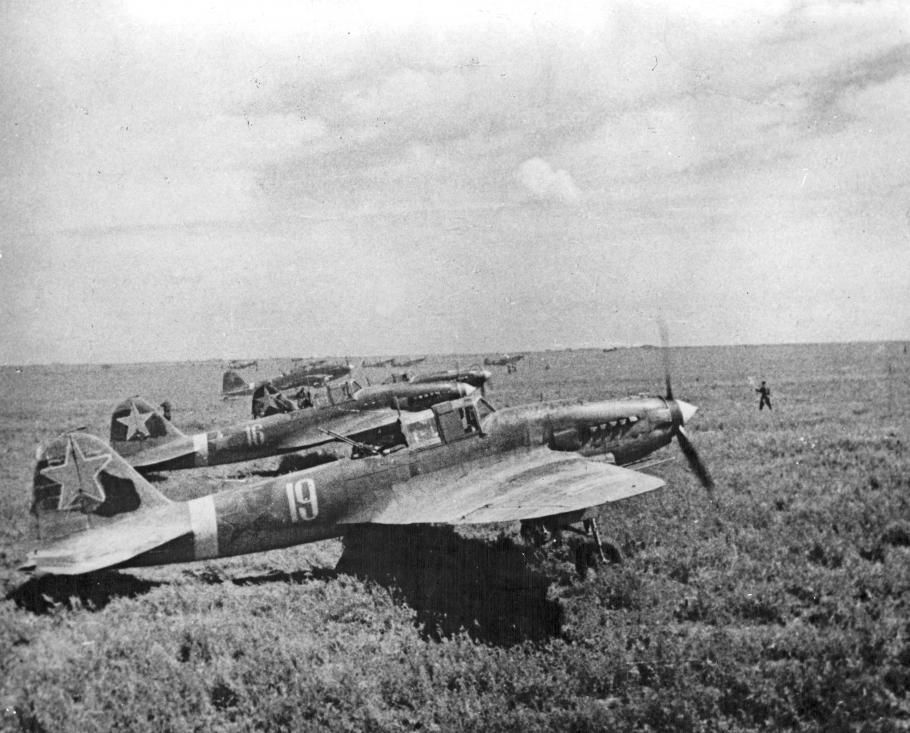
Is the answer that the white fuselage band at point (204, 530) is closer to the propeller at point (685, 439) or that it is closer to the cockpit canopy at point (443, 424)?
the cockpit canopy at point (443, 424)

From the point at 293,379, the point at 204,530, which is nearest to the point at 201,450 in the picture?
the point at 204,530

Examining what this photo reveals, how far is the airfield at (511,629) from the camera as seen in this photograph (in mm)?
4559

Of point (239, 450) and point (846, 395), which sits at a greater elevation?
point (239, 450)

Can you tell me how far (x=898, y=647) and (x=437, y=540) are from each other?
5518mm

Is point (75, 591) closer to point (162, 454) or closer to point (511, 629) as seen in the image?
point (511, 629)

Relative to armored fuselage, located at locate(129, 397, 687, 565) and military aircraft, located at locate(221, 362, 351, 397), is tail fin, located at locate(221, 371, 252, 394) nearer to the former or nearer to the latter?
military aircraft, located at locate(221, 362, 351, 397)

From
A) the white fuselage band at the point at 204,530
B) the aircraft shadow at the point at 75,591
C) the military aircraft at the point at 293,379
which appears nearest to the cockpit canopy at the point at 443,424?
the white fuselage band at the point at 204,530

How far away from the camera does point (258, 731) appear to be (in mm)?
4480

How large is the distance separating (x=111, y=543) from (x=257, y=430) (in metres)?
7.86

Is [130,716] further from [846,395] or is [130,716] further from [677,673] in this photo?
[846,395]

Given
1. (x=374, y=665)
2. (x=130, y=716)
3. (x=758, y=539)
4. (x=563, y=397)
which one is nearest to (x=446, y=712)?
(x=374, y=665)

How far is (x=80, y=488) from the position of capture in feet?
22.9

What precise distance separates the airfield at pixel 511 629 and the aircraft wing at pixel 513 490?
0.82 meters


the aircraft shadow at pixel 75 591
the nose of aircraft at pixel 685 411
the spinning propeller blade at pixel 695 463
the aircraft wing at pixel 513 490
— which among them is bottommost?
the aircraft shadow at pixel 75 591
